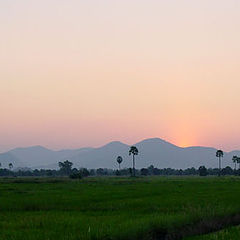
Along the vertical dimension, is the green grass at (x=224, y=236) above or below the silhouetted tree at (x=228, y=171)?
above

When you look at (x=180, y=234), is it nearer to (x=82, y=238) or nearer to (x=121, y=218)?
(x=121, y=218)

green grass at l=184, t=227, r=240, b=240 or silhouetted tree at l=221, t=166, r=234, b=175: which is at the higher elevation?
green grass at l=184, t=227, r=240, b=240

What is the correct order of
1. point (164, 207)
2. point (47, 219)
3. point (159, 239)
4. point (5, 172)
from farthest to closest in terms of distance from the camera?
1. point (5, 172)
2. point (164, 207)
3. point (47, 219)
4. point (159, 239)

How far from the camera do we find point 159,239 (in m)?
19.4

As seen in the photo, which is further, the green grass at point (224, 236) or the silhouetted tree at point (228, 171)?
the silhouetted tree at point (228, 171)

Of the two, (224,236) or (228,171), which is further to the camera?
(228,171)

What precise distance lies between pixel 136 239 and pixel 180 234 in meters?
3.05

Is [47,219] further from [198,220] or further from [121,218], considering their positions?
[198,220]

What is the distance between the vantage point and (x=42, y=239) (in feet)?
50.7

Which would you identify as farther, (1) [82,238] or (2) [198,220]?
(2) [198,220]

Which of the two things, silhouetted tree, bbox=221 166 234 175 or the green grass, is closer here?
the green grass

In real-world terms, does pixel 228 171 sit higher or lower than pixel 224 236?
lower

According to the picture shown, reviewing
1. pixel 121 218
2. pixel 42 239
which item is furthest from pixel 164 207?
pixel 42 239

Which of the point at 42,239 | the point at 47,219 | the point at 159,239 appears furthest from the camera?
the point at 47,219
